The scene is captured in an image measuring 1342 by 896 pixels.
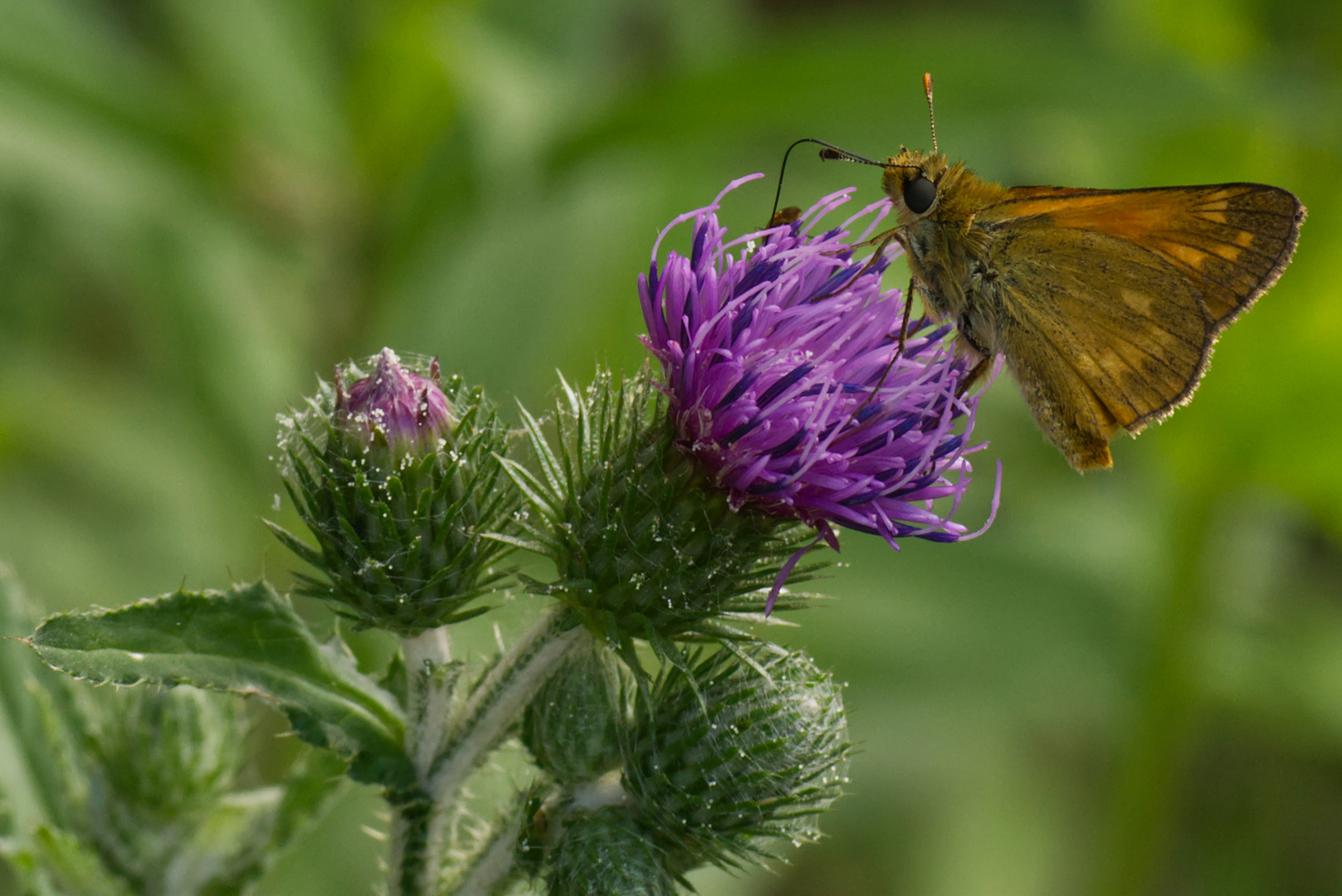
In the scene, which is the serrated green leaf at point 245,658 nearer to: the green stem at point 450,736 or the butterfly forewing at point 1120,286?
the green stem at point 450,736

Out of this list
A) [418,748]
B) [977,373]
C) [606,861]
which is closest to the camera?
[606,861]

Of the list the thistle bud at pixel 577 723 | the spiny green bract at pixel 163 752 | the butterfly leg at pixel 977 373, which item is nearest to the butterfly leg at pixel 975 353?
the butterfly leg at pixel 977 373

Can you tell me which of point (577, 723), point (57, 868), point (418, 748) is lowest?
point (577, 723)

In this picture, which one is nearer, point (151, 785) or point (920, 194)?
point (151, 785)

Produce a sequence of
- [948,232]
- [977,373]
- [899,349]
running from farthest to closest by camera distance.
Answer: [948,232] < [977,373] < [899,349]

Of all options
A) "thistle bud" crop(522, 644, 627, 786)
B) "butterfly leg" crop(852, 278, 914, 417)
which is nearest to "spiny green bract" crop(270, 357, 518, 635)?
"thistle bud" crop(522, 644, 627, 786)

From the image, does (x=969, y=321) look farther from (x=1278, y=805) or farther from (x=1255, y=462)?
(x=1278, y=805)

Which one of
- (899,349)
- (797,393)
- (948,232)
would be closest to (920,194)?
Result: (948,232)

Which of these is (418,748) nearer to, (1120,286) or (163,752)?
(163,752)

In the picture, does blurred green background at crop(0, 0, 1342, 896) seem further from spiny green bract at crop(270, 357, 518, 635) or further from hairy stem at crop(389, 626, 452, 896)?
spiny green bract at crop(270, 357, 518, 635)
